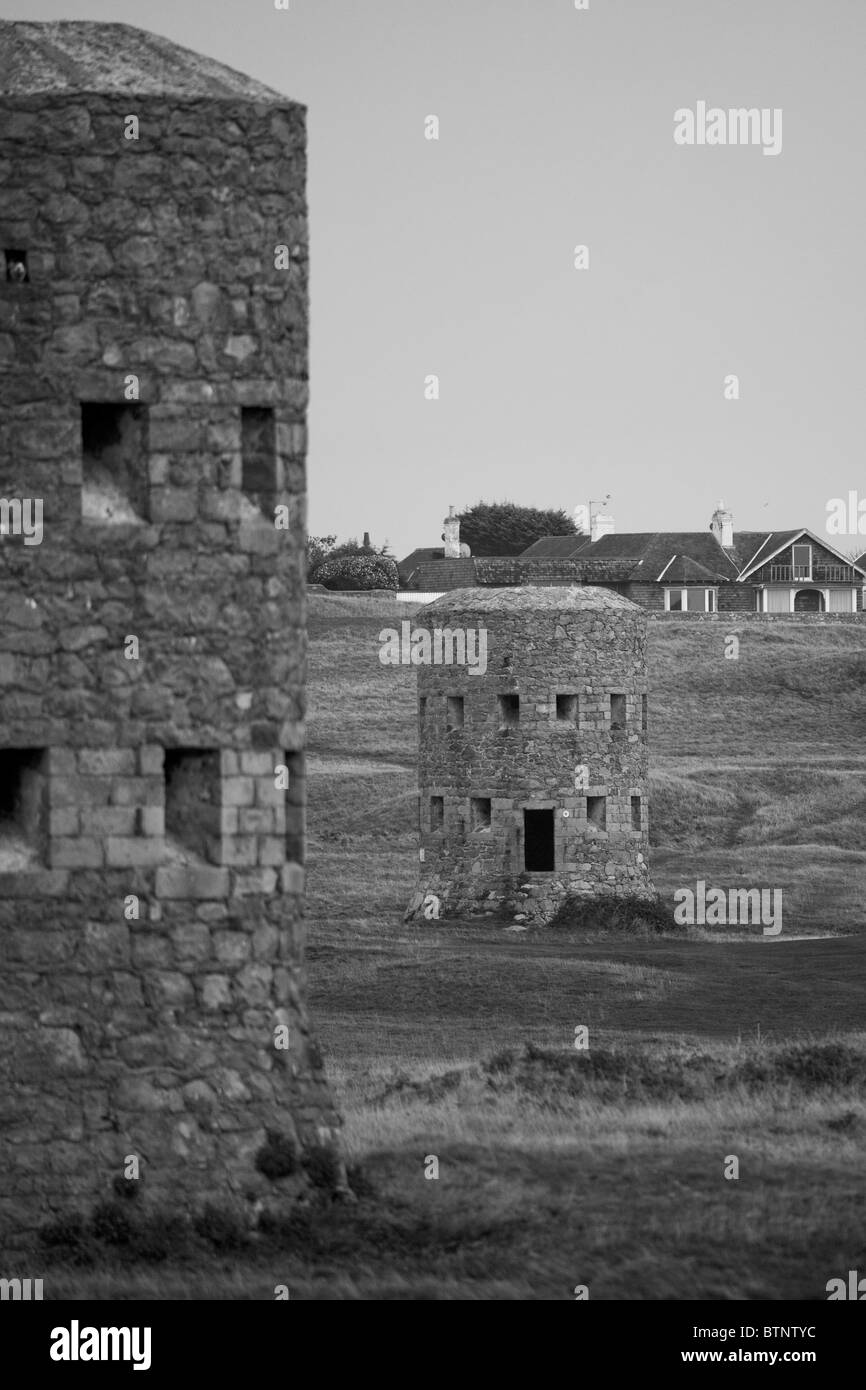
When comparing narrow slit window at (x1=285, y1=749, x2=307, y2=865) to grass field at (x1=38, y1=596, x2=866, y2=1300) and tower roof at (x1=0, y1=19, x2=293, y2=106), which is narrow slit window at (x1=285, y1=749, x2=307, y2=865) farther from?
tower roof at (x1=0, y1=19, x2=293, y2=106)

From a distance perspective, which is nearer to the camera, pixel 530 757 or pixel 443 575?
pixel 530 757

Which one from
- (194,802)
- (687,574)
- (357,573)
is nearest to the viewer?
(194,802)

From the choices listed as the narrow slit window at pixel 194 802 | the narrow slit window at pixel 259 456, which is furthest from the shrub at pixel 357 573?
the narrow slit window at pixel 194 802

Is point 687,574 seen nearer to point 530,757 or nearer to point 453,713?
point 453,713

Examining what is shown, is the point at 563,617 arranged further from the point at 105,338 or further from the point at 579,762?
the point at 105,338

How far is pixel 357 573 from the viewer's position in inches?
4365

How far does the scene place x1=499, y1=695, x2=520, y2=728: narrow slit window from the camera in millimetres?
40159

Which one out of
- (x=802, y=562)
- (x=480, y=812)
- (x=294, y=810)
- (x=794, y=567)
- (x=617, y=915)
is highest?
(x=802, y=562)

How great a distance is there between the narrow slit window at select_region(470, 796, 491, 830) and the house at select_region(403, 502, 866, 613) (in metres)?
55.7

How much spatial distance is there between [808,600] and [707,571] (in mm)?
6259

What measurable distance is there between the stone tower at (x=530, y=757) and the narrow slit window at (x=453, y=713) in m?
0.03

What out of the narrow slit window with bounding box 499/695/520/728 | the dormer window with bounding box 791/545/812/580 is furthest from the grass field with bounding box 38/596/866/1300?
the dormer window with bounding box 791/545/812/580

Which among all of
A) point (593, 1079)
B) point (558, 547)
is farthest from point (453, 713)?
point (558, 547)

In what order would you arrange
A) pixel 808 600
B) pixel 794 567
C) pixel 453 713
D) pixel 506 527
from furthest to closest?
pixel 506 527 < pixel 808 600 < pixel 794 567 < pixel 453 713
